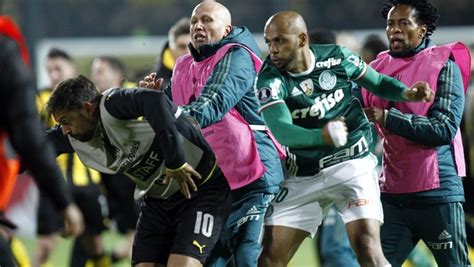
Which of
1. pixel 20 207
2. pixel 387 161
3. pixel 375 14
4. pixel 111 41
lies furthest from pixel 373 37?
pixel 111 41

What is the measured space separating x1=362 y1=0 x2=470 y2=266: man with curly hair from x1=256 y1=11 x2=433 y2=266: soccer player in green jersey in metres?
0.21

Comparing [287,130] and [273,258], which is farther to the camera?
[273,258]

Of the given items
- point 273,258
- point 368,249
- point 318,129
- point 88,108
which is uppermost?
point 88,108

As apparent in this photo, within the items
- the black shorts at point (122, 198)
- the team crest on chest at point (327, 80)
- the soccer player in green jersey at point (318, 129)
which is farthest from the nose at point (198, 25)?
the black shorts at point (122, 198)

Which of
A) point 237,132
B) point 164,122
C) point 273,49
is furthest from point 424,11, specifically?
point 164,122

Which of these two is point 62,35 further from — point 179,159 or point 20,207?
point 179,159

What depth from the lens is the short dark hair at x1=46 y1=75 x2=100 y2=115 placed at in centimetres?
645

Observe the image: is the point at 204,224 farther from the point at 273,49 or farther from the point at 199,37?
the point at 199,37

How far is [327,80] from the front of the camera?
6984mm

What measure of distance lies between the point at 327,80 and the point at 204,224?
41.5 inches

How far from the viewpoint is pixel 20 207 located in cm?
1420

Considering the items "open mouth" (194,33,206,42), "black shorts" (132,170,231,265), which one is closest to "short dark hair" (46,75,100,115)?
"black shorts" (132,170,231,265)

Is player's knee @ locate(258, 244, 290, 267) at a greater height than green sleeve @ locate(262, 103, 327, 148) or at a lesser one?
lesser

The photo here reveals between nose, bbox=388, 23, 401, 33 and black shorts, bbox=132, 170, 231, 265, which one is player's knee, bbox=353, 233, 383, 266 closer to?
black shorts, bbox=132, 170, 231, 265
